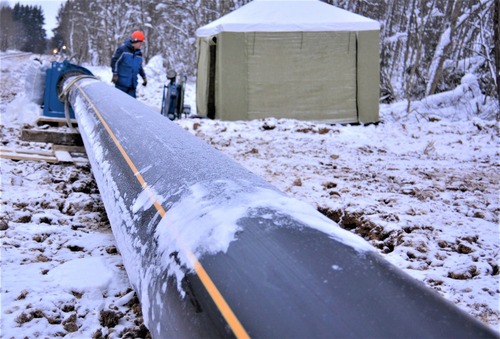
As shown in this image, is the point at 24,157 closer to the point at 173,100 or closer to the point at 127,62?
the point at 127,62

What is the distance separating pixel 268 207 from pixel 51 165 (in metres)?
3.94

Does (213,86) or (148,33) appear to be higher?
(148,33)

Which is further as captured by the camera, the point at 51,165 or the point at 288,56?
the point at 288,56

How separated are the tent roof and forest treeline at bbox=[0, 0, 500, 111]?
7.24ft

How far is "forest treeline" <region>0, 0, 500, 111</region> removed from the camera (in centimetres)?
1200

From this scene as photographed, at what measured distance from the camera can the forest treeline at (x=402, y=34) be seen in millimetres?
12000

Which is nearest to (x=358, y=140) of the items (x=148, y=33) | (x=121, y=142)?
(x=121, y=142)

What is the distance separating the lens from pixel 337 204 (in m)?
3.64

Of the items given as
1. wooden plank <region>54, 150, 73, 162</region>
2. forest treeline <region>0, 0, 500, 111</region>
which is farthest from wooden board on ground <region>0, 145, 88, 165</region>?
forest treeline <region>0, 0, 500, 111</region>

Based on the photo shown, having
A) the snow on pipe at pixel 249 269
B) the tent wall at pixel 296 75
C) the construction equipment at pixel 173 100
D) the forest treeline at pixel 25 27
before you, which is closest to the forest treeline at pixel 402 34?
the tent wall at pixel 296 75

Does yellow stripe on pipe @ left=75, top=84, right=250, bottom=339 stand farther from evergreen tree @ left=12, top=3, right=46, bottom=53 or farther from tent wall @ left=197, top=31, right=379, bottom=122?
evergreen tree @ left=12, top=3, right=46, bottom=53

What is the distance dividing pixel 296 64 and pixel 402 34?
7.50 meters

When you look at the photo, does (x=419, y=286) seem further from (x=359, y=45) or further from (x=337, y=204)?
(x=359, y=45)

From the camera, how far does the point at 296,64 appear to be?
9672 millimetres
